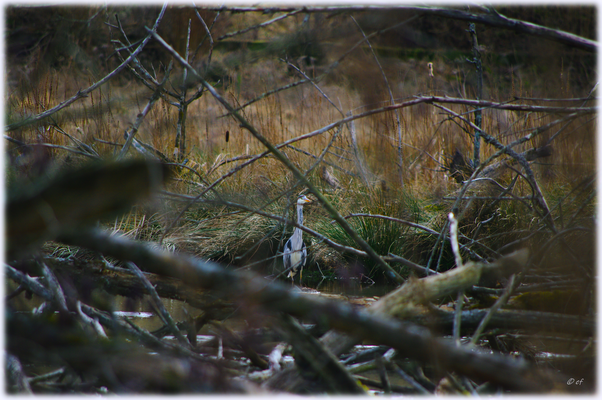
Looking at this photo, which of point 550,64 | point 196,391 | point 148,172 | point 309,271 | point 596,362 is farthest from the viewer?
point 309,271

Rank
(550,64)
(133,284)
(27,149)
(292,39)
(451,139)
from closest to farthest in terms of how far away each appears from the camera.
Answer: (292,39) < (550,64) < (133,284) < (27,149) < (451,139)

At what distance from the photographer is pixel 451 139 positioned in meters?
4.22

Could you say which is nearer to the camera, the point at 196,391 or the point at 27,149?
the point at 196,391

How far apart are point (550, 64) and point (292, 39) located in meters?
0.91

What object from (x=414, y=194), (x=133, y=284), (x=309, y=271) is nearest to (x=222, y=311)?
(x=133, y=284)

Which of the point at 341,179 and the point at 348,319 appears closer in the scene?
the point at 348,319

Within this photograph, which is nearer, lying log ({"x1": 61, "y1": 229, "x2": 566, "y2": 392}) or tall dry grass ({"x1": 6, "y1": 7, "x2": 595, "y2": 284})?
lying log ({"x1": 61, "y1": 229, "x2": 566, "y2": 392})

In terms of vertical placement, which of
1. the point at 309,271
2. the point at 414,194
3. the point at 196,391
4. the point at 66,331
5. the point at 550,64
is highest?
the point at 550,64

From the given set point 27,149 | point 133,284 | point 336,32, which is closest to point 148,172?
point 336,32

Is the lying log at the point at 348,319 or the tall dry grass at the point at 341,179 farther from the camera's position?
the tall dry grass at the point at 341,179

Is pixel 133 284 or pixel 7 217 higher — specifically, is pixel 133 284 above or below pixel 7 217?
below

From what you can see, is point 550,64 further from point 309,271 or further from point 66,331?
point 309,271

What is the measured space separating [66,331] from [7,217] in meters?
0.28

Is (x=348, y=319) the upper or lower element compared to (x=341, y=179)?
upper
